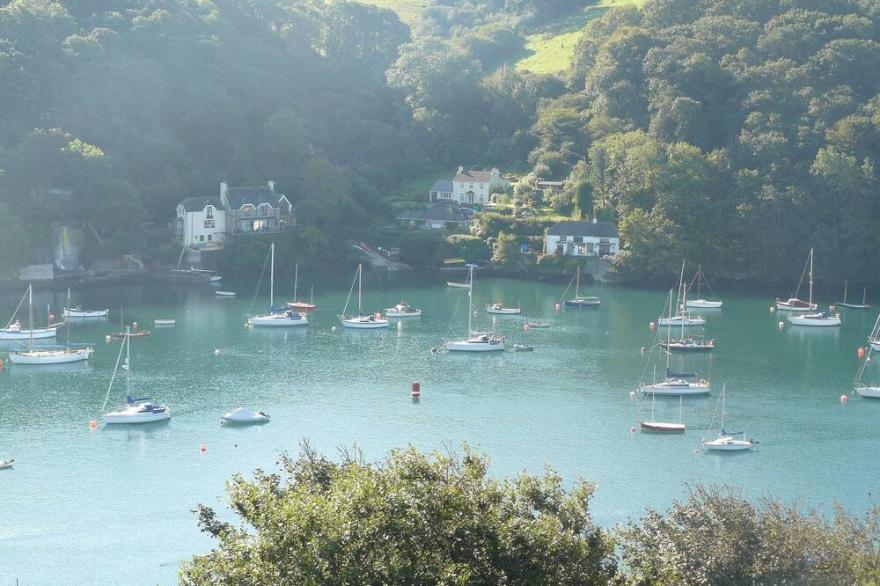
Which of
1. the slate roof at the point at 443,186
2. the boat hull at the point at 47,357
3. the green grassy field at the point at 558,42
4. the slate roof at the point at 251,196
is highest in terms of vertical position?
the green grassy field at the point at 558,42

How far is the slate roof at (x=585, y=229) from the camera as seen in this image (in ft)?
268

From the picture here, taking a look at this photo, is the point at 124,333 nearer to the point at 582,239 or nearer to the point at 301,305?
the point at 301,305

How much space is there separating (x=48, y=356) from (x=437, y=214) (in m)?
39.4

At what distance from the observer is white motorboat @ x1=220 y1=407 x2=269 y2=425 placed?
4544cm

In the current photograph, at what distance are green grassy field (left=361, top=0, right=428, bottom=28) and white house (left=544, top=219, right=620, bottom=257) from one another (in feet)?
178

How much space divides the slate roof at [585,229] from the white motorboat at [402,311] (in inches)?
702

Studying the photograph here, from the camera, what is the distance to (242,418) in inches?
1790

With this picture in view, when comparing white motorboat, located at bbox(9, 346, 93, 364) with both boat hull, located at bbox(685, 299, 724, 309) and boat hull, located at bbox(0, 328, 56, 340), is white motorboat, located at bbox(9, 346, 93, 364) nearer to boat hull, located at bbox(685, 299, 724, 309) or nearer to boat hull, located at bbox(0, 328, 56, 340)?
boat hull, located at bbox(0, 328, 56, 340)

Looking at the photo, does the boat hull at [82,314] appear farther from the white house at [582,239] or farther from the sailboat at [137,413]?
the white house at [582,239]

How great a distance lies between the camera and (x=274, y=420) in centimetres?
4609

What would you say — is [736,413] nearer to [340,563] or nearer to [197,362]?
[197,362]

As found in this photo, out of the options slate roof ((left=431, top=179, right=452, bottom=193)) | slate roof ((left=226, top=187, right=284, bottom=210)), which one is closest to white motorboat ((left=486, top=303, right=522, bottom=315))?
slate roof ((left=226, top=187, right=284, bottom=210))

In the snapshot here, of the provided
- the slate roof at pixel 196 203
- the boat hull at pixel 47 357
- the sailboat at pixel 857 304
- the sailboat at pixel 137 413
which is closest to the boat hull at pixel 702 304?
the sailboat at pixel 857 304

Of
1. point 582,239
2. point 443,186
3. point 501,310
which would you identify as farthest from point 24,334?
point 443,186
